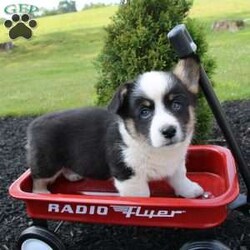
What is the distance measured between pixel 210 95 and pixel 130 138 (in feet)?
1.61

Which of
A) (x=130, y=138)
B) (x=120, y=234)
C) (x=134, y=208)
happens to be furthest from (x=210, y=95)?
(x=120, y=234)

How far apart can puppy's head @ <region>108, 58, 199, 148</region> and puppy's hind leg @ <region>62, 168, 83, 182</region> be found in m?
0.81

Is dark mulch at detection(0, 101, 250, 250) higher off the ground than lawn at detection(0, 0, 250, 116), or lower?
higher

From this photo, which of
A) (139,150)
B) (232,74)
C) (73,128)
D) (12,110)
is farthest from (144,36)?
(232,74)

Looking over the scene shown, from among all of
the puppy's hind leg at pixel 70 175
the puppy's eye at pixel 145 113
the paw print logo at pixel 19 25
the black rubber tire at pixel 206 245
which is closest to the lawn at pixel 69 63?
the paw print logo at pixel 19 25

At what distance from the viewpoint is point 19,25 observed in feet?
17.7

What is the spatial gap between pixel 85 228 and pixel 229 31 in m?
12.2

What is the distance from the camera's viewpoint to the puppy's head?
8.85 feet

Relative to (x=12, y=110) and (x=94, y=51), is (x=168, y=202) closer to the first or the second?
(x=12, y=110)

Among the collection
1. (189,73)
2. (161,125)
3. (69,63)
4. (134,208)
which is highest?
(189,73)

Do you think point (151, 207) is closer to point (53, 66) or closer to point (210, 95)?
point (210, 95)

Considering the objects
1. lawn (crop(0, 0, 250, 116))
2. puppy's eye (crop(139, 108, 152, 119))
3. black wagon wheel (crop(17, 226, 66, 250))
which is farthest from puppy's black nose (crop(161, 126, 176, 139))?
lawn (crop(0, 0, 250, 116))

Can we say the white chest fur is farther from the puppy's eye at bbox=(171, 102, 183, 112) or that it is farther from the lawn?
the lawn

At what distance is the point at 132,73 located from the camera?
4.12 meters
